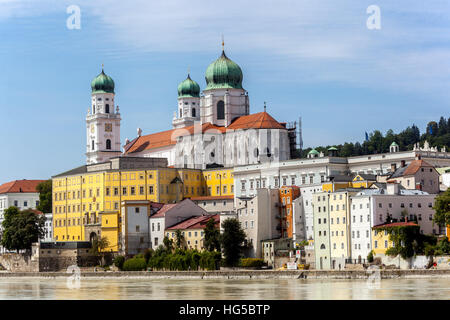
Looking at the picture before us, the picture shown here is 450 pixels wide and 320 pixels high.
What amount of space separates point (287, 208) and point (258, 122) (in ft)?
84.6

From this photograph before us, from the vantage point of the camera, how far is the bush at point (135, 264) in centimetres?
10000

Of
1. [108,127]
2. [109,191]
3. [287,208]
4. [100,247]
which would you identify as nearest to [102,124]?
[108,127]

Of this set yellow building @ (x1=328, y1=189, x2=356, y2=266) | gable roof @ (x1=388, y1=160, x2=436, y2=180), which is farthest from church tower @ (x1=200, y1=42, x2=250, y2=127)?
yellow building @ (x1=328, y1=189, x2=356, y2=266)

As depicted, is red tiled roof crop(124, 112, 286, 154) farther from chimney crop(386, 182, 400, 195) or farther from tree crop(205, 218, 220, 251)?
chimney crop(386, 182, 400, 195)

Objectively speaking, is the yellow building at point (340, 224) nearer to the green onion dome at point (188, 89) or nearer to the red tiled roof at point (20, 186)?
the green onion dome at point (188, 89)

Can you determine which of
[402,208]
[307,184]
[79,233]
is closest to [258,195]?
[307,184]

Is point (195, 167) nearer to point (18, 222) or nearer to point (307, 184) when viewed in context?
point (18, 222)

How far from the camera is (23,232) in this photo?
114750 millimetres

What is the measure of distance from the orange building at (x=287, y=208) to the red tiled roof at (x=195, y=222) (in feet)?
21.7

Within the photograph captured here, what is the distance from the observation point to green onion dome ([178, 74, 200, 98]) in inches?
5915

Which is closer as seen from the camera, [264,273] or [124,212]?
[264,273]

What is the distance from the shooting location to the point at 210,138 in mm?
125812

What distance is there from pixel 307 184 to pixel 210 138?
29.1 metres
